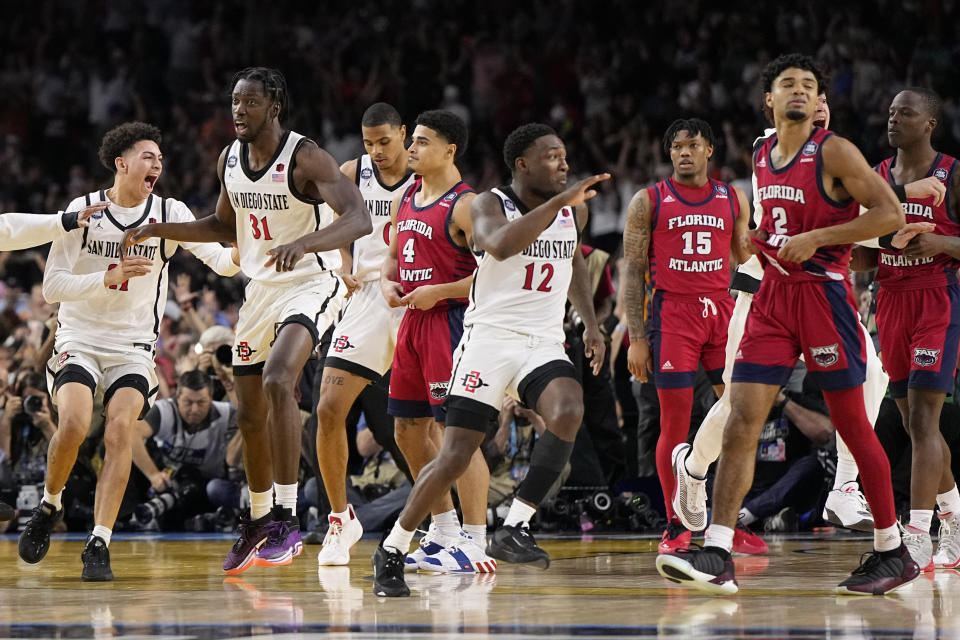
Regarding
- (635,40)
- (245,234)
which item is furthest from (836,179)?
(635,40)

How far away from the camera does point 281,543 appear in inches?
306

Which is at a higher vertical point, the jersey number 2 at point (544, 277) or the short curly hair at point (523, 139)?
the short curly hair at point (523, 139)

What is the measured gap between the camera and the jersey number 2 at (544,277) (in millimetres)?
6719

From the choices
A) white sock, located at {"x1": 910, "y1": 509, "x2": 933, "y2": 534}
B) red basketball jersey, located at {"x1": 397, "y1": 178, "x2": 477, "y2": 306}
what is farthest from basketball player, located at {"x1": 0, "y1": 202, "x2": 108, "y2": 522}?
white sock, located at {"x1": 910, "y1": 509, "x2": 933, "y2": 534}

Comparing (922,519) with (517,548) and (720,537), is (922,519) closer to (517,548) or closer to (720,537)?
(720,537)

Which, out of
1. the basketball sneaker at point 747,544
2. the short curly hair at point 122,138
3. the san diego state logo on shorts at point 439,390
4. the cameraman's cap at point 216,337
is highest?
the short curly hair at point 122,138

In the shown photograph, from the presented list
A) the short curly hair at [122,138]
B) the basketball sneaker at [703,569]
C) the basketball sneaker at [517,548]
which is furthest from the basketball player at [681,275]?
the short curly hair at [122,138]

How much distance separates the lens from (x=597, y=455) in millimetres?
11195

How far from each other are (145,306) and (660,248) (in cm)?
309

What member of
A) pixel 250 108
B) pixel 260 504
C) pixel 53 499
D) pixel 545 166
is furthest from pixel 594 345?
pixel 53 499

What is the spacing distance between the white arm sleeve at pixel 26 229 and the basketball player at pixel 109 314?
4.7 inches

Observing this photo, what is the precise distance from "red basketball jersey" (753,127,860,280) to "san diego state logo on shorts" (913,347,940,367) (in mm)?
1035

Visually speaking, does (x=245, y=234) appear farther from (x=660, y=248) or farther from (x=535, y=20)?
(x=535, y=20)

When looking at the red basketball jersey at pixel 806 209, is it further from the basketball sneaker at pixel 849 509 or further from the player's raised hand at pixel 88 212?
the player's raised hand at pixel 88 212
